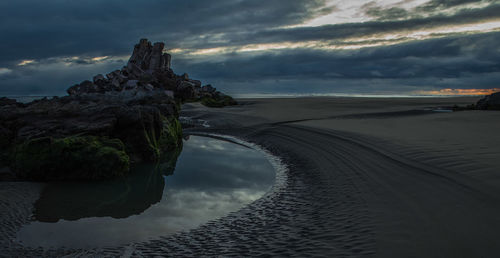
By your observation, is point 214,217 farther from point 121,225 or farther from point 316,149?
point 316,149

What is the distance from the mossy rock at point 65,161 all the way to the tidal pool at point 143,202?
0.46 metres

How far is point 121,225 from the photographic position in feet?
18.8

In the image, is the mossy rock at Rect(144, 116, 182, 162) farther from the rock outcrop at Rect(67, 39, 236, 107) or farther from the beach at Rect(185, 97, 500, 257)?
the rock outcrop at Rect(67, 39, 236, 107)

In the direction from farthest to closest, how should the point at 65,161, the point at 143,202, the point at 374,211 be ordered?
the point at 65,161 → the point at 143,202 → the point at 374,211

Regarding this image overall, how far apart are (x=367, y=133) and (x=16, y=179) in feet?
40.8

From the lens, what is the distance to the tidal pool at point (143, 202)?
5.30 m

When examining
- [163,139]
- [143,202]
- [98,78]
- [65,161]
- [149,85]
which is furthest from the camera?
[98,78]

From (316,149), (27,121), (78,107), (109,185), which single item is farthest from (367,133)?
(27,121)

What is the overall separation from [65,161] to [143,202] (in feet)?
10.1

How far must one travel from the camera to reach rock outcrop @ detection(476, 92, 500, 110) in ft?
67.3

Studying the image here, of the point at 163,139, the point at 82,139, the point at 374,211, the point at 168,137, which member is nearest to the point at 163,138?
the point at 163,139

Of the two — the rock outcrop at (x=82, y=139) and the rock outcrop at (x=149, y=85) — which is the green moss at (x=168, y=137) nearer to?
the rock outcrop at (x=82, y=139)

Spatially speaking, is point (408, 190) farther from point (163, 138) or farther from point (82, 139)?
point (163, 138)

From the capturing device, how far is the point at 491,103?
823 inches
